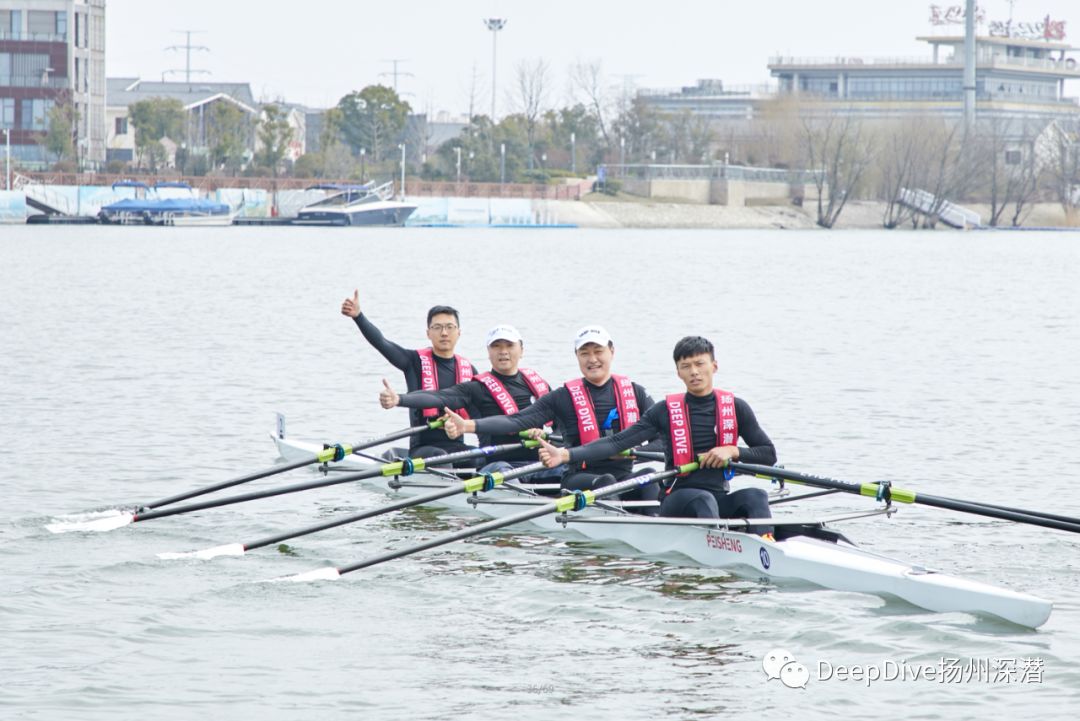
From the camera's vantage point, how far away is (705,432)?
11383mm

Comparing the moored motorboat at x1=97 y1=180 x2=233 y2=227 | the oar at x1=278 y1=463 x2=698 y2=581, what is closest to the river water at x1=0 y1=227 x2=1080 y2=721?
the oar at x1=278 y1=463 x2=698 y2=581

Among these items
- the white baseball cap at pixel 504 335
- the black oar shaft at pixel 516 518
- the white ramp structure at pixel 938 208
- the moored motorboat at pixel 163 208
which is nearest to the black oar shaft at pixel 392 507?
the black oar shaft at pixel 516 518

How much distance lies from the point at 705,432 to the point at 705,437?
0.04 meters

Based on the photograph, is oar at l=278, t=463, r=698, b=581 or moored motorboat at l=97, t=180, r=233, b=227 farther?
moored motorboat at l=97, t=180, r=233, b=227

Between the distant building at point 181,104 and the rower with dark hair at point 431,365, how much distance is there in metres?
87.3

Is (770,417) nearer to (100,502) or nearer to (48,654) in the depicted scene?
(100,502)

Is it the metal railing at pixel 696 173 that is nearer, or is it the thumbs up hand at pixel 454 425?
the thumbs up hand at pixel 454 425

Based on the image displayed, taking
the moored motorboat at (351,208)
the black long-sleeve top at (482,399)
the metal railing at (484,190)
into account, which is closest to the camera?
the black long-sleeve top at (482,399)

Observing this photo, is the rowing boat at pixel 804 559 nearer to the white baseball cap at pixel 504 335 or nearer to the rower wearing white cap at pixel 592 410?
the rower wearing white cap at pixel 592 410

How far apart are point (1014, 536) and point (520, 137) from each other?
340 feet

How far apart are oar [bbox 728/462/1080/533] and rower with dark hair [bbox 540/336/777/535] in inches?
4.7

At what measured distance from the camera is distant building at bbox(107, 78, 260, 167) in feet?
338

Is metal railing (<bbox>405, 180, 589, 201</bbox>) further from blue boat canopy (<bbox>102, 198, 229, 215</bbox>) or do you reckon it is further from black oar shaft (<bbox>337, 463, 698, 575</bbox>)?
black oar shaft (<bbox>337, 463, 698, 575</bbox>)

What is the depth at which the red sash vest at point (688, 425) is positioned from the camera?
11336mm
